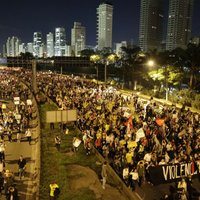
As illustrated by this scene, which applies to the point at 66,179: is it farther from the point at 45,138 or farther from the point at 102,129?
the point at 45,138

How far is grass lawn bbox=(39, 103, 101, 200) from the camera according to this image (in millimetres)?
13857

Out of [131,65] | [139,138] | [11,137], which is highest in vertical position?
[131,65]

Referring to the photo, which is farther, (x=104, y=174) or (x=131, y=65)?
(x=131, y=65)

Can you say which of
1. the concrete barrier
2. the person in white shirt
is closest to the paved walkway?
the concrete barrier

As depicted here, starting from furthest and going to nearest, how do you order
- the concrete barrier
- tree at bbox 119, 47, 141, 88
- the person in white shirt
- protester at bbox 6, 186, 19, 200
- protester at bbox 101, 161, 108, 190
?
tree at bbox 119, 47, 141, 88 < protester at bbox 101, 161, 108, 190 < the person in white shirt < the concrete barrier < protester at bbox 6, 186, 19, 200

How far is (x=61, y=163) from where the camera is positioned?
58.7 ft

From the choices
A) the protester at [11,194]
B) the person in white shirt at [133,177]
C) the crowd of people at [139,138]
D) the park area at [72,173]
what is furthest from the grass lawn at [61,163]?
the person in white shirt at [133,177]

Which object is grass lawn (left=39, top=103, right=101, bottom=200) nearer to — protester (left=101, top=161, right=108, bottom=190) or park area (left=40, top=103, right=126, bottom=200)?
park area (left=40, top=103, right=126, bottom=200)

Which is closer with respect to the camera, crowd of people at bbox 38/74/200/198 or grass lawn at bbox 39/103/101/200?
grass lawn at bbox 39/103/101/200

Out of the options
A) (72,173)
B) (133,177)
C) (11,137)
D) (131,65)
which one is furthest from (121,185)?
(131,65)

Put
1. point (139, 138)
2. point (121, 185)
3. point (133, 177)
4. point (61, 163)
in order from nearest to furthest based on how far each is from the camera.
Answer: point (133, 177) < point (121, 185) < point (139, 138) < point (61, 163)

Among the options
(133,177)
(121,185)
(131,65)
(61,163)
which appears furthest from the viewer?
(131,65)

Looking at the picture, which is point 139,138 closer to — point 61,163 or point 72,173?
point 72,173

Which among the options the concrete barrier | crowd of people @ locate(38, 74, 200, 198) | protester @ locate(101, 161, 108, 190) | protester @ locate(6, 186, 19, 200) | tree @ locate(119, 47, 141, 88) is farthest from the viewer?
tree @ locate(119, 47, 141, 88)
